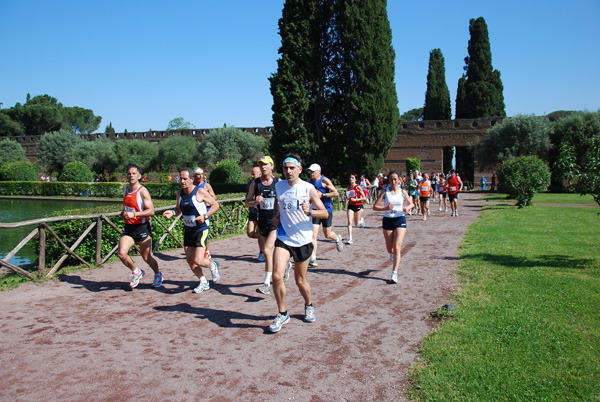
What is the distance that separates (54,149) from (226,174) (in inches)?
1151

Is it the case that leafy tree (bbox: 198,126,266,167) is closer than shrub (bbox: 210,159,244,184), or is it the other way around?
shrub (bbox: 210,159,244,184)

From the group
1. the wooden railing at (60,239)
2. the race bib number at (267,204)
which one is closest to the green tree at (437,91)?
the wooden railing at (60,239)

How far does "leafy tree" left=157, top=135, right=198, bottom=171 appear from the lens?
45.6 meters

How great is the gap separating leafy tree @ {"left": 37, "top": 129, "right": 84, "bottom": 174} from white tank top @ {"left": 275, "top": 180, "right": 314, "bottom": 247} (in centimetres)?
5263

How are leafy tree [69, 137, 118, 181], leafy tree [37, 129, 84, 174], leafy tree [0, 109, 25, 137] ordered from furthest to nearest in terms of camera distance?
leafy tree [0, 109, 25, 137], leafy tree [37, 129, 84, 174], leafy tree [69, 137, 118, 181]

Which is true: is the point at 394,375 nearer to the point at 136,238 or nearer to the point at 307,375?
the point at 307,375

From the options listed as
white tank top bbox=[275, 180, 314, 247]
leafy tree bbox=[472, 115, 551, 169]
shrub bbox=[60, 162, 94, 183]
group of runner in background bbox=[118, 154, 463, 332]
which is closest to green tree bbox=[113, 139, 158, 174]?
shrub bbox=[60, 162, 94, 183]

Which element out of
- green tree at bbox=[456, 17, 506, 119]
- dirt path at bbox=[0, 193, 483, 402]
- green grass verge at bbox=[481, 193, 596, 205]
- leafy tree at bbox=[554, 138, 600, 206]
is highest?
green tree at bbox=[456, 17, 506, 119]

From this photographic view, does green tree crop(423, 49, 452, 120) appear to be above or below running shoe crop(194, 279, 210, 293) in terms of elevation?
above

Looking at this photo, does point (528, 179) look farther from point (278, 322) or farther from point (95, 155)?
point (95, 155)

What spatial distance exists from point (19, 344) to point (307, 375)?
3227 mm

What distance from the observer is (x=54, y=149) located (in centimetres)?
5081

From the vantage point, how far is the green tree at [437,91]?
161 feet

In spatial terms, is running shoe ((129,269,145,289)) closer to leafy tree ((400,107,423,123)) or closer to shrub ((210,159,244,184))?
shrub ((210,159,244,184))
